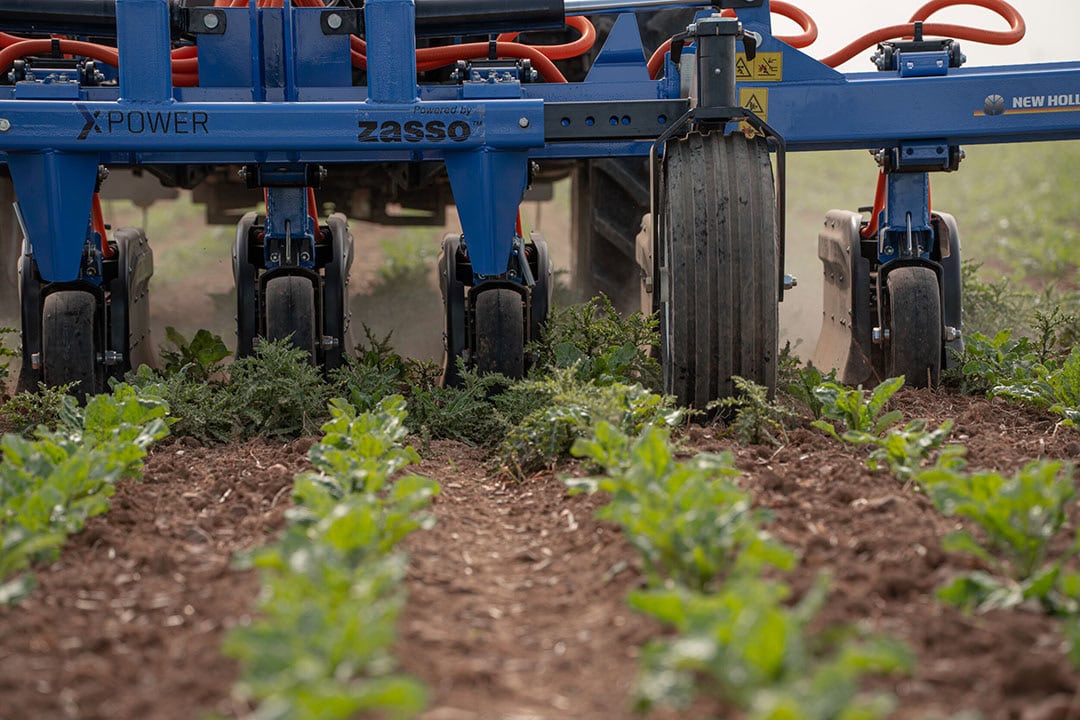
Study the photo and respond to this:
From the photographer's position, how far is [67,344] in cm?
459

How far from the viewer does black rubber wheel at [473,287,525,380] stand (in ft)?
15.5

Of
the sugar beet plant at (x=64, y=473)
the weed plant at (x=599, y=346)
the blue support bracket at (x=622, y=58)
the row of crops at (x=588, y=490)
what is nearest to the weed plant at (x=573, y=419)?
the row of crops at (x=588, y=490)

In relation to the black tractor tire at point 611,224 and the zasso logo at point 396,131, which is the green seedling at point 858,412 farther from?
the black tractor tire at point 611,224

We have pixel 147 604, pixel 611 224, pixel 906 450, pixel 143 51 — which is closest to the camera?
pixel 147 604

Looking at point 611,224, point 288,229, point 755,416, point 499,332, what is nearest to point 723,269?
point 755,416

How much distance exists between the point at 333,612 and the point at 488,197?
7.98 ft

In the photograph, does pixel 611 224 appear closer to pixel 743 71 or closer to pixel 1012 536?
pixel 743 71

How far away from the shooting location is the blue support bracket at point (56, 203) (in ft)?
13.9

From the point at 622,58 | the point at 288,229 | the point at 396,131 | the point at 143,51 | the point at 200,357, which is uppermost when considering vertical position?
the point at 622,58

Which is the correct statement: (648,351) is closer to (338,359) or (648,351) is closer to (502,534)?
(338,359)

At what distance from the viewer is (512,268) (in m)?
4.88

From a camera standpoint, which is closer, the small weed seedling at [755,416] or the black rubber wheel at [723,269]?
the small weed seedling at [755,416]

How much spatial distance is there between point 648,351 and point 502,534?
1.76m

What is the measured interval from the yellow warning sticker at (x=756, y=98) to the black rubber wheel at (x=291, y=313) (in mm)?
1601
